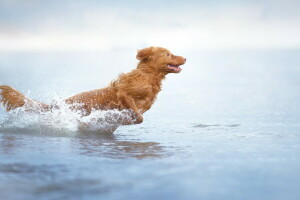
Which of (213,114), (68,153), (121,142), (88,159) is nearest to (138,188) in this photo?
(88,159)

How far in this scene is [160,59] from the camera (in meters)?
11.7

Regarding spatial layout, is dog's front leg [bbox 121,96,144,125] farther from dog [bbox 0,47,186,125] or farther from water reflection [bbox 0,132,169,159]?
water reflection [bbox 0,132,169,159]

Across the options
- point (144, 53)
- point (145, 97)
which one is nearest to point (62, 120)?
point (145, 97)

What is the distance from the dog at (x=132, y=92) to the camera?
11625 mm

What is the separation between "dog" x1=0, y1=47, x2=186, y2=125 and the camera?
1162 cm

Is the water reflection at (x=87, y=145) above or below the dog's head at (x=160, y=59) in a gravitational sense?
below

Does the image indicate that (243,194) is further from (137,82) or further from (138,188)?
(137,82)

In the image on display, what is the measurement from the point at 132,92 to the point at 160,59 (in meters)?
0.95

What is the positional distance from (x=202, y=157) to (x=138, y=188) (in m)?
2.53

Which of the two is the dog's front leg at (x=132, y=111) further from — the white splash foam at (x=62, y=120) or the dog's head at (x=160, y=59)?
the dog's head at (x=160, y=59)

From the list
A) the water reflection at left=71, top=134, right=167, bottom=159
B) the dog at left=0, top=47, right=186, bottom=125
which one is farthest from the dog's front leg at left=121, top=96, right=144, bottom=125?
the water reflection at left=71, top=134, right=167, bottom=159

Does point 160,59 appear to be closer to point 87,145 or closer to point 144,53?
point 144,53

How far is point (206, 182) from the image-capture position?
22.7ft

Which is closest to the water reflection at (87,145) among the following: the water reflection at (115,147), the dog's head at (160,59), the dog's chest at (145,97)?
the water reflection at (115,147)
